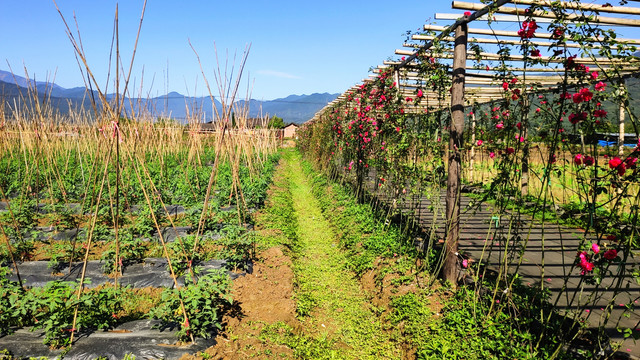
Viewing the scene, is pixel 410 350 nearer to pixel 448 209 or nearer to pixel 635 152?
pixel 448 209

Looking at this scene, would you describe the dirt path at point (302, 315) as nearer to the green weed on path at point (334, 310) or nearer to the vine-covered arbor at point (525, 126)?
the green weed on path at point (334, 310)

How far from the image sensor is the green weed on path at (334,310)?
10.5 feet

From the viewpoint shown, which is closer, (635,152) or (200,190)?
(635,152)

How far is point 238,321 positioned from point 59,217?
165 inches

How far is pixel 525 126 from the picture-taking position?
272 cm

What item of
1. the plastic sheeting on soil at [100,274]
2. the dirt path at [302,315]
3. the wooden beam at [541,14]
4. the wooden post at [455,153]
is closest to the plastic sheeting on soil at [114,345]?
the dirt path at [302,315]

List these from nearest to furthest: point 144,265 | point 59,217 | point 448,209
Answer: point 448,209 < point 144,265 < point 59,217

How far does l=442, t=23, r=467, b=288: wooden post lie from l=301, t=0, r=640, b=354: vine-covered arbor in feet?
0.03

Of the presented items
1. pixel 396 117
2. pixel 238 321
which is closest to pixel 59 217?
pixel 238 321

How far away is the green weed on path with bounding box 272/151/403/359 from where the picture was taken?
10.5 feet

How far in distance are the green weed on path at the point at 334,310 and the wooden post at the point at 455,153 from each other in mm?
1026

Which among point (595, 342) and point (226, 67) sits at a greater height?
point (226, 67)

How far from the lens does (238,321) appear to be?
3.29 metres

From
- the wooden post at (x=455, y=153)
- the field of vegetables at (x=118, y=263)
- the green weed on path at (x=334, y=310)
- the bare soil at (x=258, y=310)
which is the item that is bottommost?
the green weed on path at (x=334, y=310)
